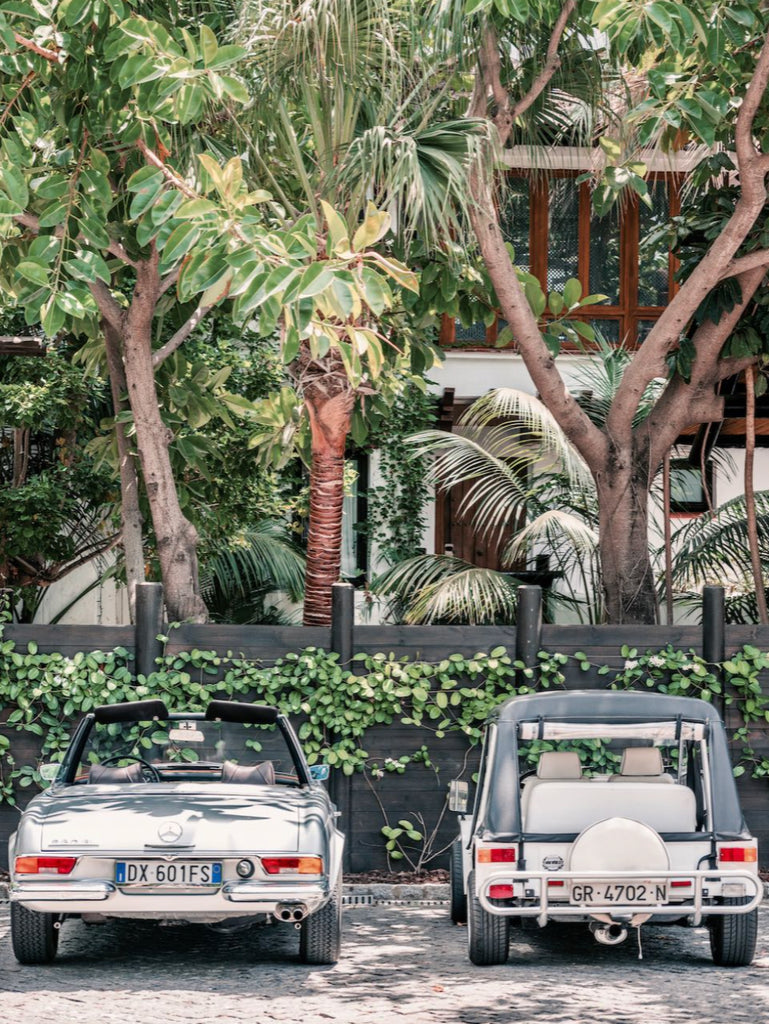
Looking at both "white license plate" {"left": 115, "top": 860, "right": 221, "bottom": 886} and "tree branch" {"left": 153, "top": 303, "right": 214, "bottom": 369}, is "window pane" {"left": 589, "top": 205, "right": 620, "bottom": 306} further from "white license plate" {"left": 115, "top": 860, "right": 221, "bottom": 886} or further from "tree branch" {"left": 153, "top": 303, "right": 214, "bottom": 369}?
"white license plate" {"left": 115, "top": 860, "right": 221, "bottom": 886}

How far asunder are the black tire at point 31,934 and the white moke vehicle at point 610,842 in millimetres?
2066

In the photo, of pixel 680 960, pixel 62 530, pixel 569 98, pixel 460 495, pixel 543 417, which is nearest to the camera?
pixel 680 960

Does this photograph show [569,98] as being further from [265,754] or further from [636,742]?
[265,754]

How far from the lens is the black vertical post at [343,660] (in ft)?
30.2

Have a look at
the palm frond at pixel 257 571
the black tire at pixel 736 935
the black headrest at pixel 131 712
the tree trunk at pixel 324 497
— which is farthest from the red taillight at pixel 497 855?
the palm frond at pixel 257 571

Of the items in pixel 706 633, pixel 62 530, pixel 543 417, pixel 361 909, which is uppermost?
pixel 543 417

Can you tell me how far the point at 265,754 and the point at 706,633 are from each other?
3.24 m

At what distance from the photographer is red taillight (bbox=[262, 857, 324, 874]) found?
6098mm

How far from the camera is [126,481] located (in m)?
10.8

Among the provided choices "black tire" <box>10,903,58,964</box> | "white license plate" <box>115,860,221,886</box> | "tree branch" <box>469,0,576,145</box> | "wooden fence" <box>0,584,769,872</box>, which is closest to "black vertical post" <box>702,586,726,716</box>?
"wooden fence" <box>0,584,769,872</box>

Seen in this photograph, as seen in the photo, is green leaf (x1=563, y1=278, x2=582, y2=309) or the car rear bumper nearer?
the car rear bumper

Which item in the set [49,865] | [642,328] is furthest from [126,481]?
[642,328]

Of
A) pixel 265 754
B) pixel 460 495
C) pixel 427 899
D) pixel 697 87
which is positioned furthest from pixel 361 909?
pixel 460 495

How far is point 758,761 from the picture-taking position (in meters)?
9.29
